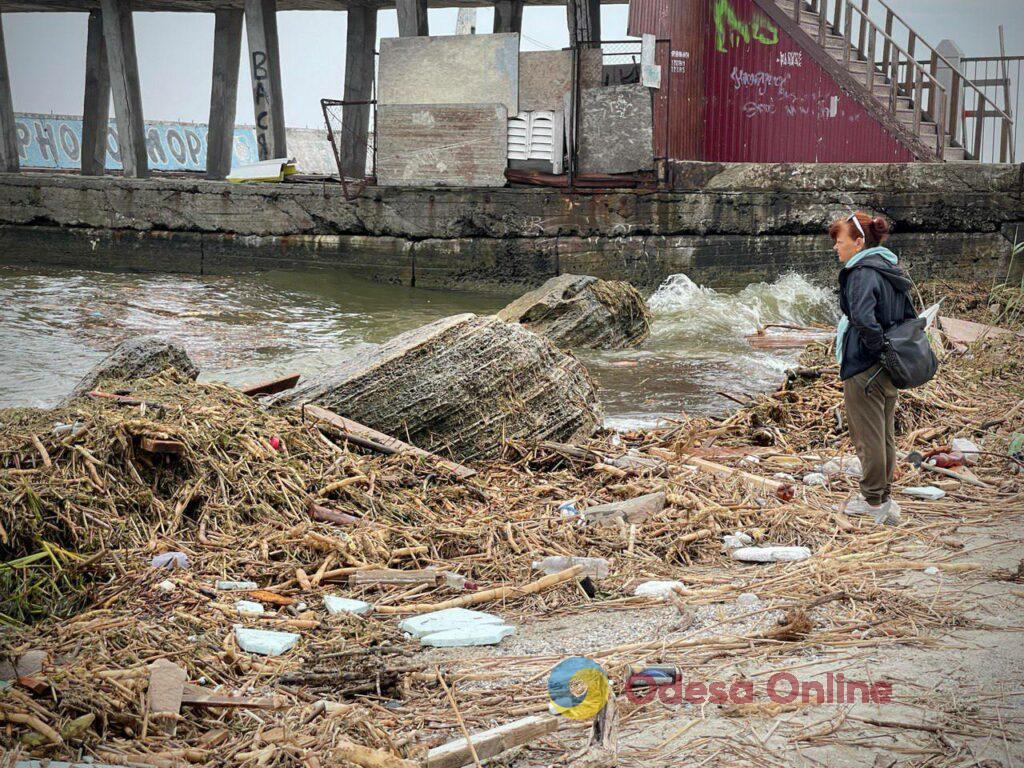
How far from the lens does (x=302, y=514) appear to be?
490cm

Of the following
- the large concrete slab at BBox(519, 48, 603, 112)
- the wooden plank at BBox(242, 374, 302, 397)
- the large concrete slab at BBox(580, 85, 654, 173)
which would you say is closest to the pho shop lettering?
the large concrete slab at BBox(519, 48, 603, 112)

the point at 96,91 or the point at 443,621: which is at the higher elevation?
the point at 96,91

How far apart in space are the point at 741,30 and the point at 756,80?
0.93 meters

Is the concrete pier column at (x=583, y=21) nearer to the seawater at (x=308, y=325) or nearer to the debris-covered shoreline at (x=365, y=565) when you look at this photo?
the seawater at (x=308, y=325)

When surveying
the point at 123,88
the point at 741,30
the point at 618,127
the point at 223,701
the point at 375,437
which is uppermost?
the point at 741,30

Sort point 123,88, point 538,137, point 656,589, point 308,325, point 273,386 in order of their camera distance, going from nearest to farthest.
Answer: point 656,589, point 273,386, point 308,325, point 538,137, point 123,88

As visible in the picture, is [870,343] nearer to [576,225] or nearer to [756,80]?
[576,225]

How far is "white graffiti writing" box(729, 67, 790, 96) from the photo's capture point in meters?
17.6

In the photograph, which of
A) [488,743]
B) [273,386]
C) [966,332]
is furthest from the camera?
[966,332]

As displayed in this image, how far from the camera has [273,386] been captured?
668 cm

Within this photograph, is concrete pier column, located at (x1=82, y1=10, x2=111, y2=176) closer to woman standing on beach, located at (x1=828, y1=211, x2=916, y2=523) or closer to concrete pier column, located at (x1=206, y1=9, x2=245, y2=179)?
concrete pier column, located at (x1=206, y1=9, x2=245, y2=179)

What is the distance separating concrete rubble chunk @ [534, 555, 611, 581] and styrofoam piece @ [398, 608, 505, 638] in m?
0.54

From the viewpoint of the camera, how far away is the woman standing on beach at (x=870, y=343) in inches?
197

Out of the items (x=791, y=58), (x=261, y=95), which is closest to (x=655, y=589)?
(x=791, y=58)
